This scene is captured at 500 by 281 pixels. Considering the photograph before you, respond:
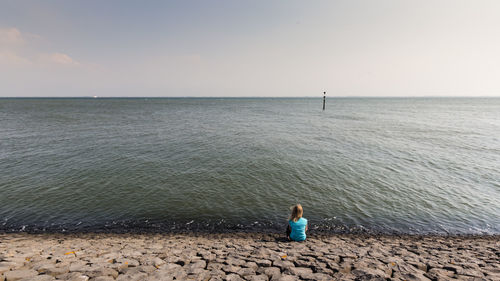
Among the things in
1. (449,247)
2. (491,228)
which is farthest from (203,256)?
(491,228)

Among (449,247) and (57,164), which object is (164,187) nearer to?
(57,164)

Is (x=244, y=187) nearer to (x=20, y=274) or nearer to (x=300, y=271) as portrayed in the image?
(x=300, y=271)

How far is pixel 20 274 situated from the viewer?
5750mm

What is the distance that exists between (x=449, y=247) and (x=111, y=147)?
3197 centimetres

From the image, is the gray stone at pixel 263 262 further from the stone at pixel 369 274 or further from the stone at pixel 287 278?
the stone at pixel 369 274

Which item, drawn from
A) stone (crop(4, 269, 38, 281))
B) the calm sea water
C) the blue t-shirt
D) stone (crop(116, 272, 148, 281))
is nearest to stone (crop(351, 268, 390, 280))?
the blue t-shirt

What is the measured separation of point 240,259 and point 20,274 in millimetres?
6152

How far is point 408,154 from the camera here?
2516cm

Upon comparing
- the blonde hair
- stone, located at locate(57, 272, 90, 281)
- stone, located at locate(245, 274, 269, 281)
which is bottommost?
stone, located at locate(245, 274, 269, 281)

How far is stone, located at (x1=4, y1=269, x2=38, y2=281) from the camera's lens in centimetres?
554

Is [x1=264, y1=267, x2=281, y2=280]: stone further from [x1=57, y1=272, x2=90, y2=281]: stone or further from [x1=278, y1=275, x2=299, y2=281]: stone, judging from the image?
[x1=57, y1=272, x2=90, y2=281]: stone

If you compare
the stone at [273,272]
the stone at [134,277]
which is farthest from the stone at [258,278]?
the stone at [134,277]

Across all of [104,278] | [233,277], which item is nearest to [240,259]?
[233,277]

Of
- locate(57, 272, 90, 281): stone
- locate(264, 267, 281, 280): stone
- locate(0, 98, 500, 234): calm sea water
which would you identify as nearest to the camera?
locate(57, 272, 90, 281): stone
